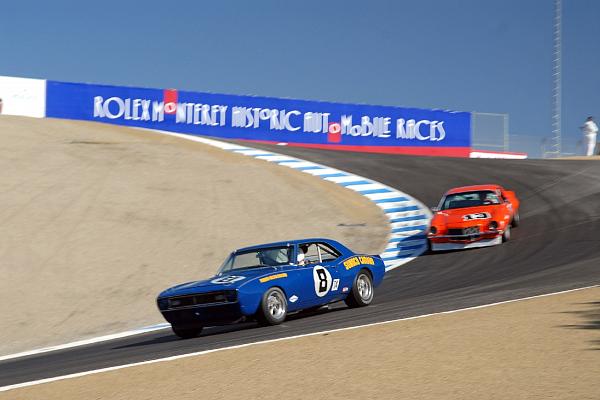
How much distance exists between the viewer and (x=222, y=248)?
18.7m

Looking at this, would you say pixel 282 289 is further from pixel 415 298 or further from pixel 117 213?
pixel 117 213

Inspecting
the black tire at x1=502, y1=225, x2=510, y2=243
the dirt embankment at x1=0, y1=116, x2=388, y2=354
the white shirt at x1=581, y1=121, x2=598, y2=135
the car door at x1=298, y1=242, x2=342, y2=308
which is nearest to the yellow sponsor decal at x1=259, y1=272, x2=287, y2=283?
the car door at x1=298, y1=242, x2=342, y2=308

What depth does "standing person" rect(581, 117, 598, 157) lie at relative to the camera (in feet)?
126

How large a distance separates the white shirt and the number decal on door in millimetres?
29180

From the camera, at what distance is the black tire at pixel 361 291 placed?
12.3m

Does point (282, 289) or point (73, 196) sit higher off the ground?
point (73, 196)

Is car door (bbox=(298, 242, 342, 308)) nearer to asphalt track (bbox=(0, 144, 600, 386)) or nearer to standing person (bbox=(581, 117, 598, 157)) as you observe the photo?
asphalt track (bbox=(0, 144, 600, 386))

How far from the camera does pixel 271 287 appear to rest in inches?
427

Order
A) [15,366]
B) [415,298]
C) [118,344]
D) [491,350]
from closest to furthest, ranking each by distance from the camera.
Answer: [491,350]
[15,366]
[118,344]
[415,298]

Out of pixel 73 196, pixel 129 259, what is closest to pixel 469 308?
pixel 129 259

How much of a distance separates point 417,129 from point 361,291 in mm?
24895

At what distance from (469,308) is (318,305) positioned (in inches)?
82.8

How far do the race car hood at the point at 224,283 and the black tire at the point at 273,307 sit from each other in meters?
0.26

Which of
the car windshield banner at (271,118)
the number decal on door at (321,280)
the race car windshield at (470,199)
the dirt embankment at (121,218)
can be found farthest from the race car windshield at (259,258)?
the car windshield banner at (271,118)
